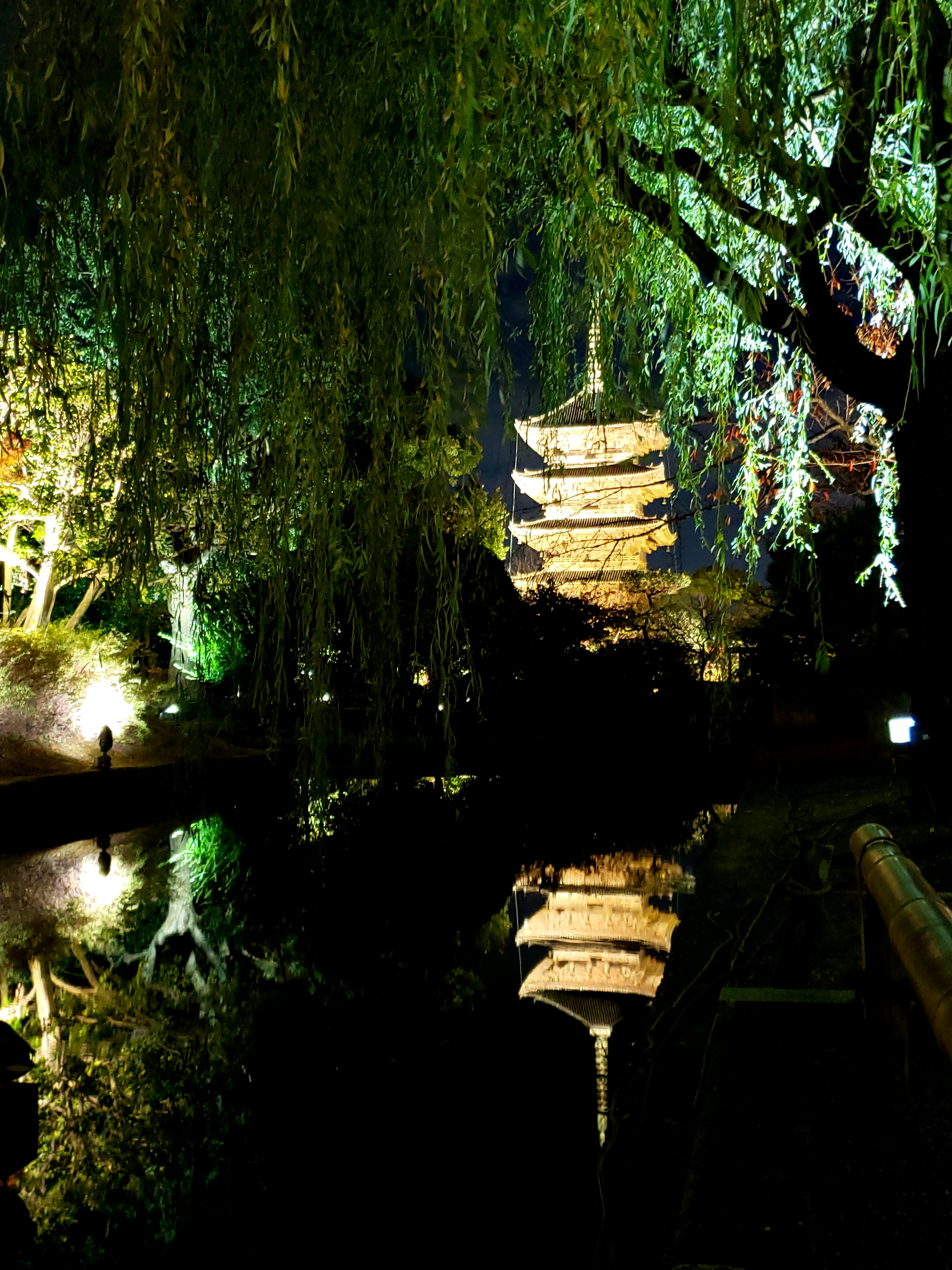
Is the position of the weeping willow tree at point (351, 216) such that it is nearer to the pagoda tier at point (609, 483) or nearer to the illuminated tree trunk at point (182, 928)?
the illuminated tree trunk at point (182, 928)

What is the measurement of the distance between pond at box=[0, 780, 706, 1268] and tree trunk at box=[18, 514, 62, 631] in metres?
3.82

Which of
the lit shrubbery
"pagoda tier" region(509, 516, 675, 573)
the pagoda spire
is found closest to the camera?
the pagoda spire

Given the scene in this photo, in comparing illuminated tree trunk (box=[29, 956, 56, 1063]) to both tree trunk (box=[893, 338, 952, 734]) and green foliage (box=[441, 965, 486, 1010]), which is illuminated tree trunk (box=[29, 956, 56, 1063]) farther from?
tree trunk (box=[893, 338, 952, 734])

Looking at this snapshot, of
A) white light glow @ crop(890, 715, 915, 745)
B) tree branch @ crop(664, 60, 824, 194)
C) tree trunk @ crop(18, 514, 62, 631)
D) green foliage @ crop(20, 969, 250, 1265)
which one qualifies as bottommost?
green foliage @ crop(20, 969, 250, 1265)

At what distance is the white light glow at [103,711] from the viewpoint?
10.7m

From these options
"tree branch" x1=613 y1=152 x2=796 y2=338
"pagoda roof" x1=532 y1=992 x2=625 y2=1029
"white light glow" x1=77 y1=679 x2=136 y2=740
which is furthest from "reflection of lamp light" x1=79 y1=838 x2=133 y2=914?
"tree branch" x1=613 y1=152 x2=796 y2=338

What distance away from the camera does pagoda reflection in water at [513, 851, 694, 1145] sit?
14.7 ft

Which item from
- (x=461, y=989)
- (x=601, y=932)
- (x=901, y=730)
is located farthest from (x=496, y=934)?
(x=901, y=730)

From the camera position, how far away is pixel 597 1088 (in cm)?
365

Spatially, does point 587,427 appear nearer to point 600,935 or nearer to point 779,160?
point 779,160

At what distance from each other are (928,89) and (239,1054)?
4.30 meters

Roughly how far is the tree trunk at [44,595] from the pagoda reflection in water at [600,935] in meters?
6.67

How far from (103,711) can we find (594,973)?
7864 millimetres

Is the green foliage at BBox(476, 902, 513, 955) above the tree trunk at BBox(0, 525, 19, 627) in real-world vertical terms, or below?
below
